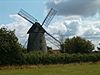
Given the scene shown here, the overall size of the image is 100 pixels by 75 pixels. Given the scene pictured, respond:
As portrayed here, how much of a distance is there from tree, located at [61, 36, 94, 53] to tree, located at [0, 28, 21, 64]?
43.8 m

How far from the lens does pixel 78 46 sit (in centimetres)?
10550

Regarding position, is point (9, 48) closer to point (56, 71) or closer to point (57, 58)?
point (57, 58)

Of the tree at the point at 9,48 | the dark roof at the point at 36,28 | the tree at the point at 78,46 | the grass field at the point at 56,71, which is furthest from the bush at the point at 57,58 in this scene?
the tree at the point at 78,46

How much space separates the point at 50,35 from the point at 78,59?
8.24 meters

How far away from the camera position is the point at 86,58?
7594 centimetres

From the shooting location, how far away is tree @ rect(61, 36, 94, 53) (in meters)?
104

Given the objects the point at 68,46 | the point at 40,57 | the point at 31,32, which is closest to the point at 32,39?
the point at 31,32

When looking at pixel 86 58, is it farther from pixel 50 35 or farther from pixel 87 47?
pixel 87 47

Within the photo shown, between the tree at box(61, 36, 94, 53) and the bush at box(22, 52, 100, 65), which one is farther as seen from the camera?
the tree at box(61, 36, 94, 53)

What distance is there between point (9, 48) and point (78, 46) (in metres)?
50.3

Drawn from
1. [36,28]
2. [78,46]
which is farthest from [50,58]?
[78,46]

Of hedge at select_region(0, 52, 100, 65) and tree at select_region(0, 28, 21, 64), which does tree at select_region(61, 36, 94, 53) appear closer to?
hedge at select_region(0, 52, 100, 65)

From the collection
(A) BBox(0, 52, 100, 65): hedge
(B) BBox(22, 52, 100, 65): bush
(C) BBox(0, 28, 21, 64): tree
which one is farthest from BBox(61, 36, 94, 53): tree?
(C) BBox(0, 28, 21, 64): tree

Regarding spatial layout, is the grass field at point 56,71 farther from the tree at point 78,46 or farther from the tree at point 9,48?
the tree at point 78,46
